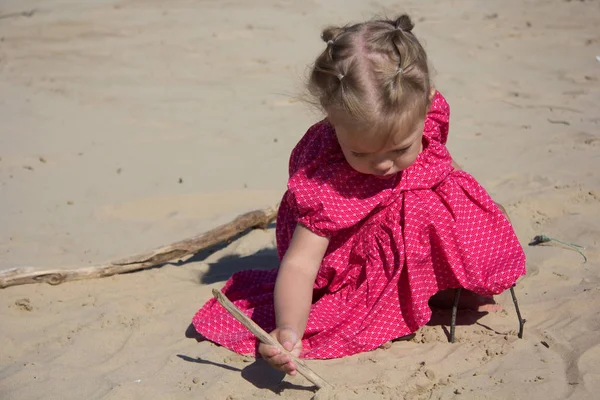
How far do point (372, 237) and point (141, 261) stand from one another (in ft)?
3.83

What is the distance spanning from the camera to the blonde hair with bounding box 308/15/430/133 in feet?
7.21

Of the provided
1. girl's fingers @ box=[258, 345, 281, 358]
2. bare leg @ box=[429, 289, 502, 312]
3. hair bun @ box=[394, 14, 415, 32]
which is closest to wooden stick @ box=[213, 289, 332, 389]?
girl's fingers @ box=[258, 345, 281, 358]

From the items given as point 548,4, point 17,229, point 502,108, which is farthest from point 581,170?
point 548,4

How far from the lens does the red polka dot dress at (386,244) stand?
8.32 feet

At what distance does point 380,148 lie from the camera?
2.29 m

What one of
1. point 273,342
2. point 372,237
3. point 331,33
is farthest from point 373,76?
point 273,342

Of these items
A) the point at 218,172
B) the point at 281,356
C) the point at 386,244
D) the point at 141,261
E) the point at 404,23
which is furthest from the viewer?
the point at 218,172

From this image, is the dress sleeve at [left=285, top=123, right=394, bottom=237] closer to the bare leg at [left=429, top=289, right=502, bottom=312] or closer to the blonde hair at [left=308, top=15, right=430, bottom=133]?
the blonde hair at [left=308, top=15, right=430, bottom=133]

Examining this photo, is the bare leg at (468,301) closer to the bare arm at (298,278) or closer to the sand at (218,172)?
the sand at (218,172)

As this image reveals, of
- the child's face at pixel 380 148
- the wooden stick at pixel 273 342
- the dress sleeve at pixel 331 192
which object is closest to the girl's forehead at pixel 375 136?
the child's face at pixel 380 148

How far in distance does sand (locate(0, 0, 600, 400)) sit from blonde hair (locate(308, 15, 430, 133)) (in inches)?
25.1

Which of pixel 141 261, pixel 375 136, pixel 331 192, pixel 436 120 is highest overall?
pixel 375 136

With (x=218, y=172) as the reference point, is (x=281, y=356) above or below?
above

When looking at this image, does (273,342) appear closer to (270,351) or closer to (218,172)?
(270,351)
